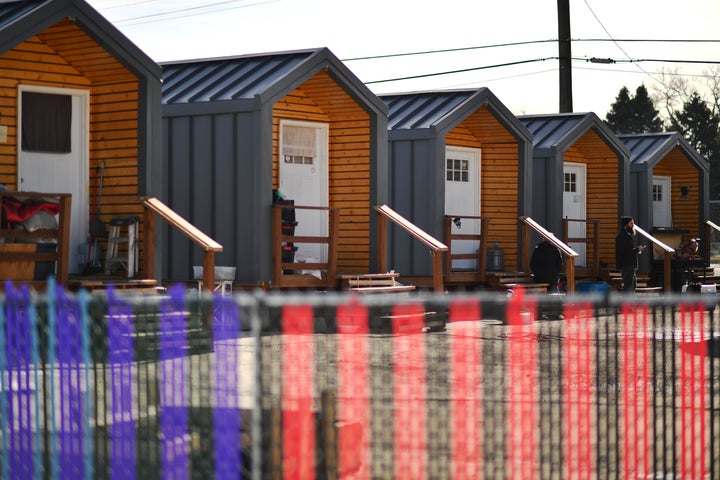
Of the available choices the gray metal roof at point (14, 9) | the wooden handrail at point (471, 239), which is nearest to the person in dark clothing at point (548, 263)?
the wooden handrail at point (471, 239)

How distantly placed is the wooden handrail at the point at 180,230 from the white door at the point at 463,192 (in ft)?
30.7

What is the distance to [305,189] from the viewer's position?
20.0 metres

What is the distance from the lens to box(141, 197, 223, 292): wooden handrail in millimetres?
14407

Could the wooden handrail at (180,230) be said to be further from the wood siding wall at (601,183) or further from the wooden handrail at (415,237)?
the wood siding wall at (601,183)

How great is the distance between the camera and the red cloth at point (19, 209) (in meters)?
13.8

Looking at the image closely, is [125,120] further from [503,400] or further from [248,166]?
[503,400]

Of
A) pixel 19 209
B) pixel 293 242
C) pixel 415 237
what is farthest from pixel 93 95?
pixel 415 237

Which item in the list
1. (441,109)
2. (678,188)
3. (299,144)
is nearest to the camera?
(299,144)

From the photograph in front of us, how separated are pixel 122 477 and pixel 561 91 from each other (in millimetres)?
27726

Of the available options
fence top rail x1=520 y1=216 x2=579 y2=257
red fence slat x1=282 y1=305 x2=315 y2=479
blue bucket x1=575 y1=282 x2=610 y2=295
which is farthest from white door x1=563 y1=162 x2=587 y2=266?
red fence slat x1=282 y1=305 x2=315 y2=479

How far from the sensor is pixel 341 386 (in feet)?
20.2

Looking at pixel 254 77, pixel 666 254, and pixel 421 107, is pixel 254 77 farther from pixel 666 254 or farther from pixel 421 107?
pixel 666 254

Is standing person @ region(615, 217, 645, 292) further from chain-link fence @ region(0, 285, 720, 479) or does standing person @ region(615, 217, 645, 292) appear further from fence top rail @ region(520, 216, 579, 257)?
chain-link fence @ region(0, 285, 720, 479)

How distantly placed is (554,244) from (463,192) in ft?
8.18
